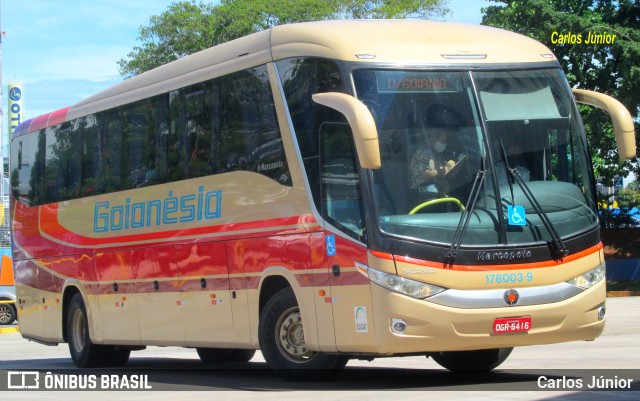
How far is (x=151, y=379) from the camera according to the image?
1460cm

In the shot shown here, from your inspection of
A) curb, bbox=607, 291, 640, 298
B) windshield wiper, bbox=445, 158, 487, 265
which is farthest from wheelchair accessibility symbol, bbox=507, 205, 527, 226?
curb, bbox=607, 291, 640, 298

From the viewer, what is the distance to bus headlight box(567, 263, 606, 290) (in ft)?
37.0

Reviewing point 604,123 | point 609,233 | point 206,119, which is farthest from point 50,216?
point 609,233

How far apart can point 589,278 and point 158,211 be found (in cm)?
601

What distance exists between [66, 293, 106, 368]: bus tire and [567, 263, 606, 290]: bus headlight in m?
8.48

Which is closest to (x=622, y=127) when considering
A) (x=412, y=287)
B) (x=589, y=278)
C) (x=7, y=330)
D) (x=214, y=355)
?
(x=589, y=278)

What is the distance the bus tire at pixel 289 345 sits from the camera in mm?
12117

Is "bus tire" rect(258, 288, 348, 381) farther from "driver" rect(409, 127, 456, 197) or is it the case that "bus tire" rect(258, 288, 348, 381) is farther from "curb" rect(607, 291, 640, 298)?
"curb" rect(607, 291, 640, 298)

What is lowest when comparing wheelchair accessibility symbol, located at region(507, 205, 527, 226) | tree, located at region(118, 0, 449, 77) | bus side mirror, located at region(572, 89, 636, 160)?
wheelchair accessibility symbol, located at region(507, 205, 527, 226)

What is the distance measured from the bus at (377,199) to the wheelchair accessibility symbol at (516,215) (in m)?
0.02

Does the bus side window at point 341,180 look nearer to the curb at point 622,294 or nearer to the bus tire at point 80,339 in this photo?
the bus tire at point 80,339

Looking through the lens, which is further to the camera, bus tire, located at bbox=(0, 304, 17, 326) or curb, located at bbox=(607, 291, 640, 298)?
curb, located at bbox=(607, 291, 640, 298)

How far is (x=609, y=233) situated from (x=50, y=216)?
26008 millimetres

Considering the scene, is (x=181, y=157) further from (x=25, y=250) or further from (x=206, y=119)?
(x=25, y=250)
